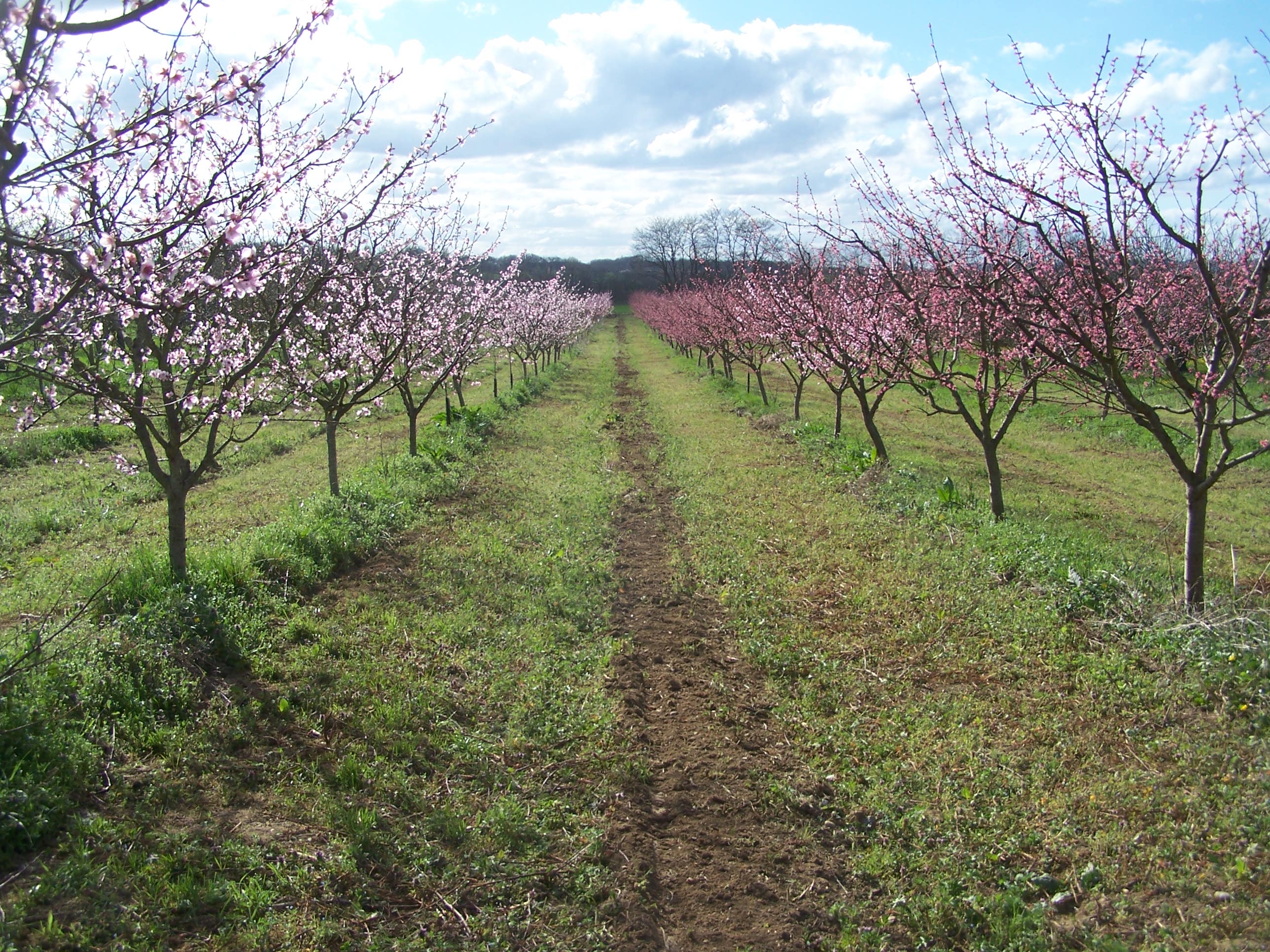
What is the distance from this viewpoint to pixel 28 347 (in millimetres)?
5289

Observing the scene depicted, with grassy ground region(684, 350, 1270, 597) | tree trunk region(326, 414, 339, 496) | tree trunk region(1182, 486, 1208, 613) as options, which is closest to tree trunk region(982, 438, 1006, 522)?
grassy ground region(684, 350, 1270, 597)

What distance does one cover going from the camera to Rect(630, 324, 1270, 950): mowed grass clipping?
330 cm

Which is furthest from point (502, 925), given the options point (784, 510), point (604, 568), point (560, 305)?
point (560, 305)

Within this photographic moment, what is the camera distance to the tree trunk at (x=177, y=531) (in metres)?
6.04

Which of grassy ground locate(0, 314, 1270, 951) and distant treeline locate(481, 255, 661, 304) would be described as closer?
grassy ground locate(0, 314, 1270, 951)

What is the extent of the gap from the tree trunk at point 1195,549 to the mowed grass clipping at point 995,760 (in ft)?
2.69

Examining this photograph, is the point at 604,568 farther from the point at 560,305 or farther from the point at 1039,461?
the point at 560,305

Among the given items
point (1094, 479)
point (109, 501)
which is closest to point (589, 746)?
point (109, 501)

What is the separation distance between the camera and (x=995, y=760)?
14.4 feet

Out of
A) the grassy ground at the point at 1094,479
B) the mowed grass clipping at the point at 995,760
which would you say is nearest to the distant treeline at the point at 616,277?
the grassy ground at the point at 1094,479

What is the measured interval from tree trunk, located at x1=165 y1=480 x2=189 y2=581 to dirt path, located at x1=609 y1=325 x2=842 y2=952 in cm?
348

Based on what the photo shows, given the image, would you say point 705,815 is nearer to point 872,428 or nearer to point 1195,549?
point 1195,549

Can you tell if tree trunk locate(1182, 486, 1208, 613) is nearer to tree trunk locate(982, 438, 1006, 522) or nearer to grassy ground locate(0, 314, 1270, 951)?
grassy ground locate(0, 314, 1270, 951)

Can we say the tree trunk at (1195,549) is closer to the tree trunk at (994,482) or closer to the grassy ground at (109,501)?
the tree trunk at (994,482)
